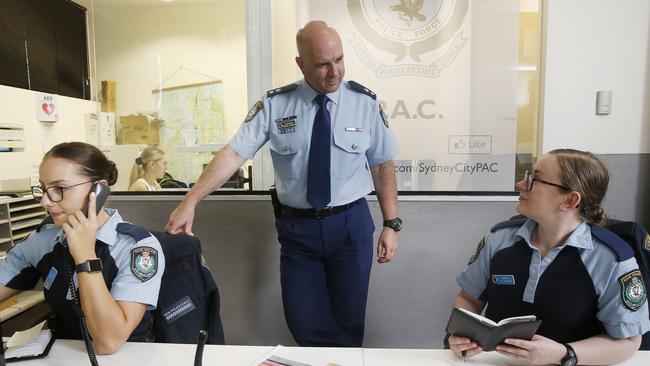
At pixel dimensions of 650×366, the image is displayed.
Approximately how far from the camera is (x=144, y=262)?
4.09ft

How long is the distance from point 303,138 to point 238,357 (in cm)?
111

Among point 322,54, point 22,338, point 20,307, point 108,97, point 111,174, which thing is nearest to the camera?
point 22,338

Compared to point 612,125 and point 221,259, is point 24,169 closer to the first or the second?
Answer: point 221,259

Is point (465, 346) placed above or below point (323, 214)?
below

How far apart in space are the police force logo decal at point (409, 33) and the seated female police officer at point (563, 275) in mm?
1465

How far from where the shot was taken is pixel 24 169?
324 cm

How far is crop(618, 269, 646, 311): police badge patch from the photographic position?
3.65 ft

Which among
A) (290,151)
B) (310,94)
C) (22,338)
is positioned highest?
(310,94)

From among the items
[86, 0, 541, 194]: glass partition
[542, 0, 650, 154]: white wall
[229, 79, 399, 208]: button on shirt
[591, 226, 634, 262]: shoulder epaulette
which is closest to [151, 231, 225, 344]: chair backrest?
[229, 79, 399, 208]: button on shirt

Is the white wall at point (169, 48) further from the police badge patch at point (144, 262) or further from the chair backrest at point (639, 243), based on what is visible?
the chair backrest at point (639, 243)

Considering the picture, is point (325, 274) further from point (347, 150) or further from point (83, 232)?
point (83, 232)

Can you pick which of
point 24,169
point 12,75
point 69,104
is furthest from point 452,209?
point 12,75

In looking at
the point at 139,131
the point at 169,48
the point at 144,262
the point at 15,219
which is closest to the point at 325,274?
the point at 144,262

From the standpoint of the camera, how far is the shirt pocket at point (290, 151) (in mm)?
1967
